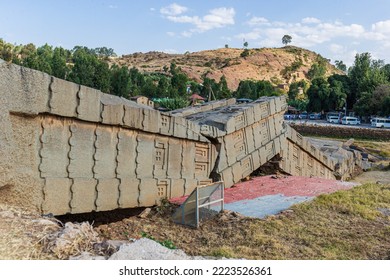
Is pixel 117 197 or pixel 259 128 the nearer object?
pixel 117 197

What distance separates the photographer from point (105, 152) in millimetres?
6371

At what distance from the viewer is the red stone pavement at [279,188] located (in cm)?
833

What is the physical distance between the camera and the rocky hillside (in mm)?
83250

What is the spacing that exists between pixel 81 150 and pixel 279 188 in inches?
189

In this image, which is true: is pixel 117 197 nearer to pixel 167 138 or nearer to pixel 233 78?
pixel 167 138

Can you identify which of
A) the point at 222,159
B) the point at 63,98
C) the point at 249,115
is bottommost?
the point at 222,159

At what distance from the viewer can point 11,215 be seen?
4.75 m

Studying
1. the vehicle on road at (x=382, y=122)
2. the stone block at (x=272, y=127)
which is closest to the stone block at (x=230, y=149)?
the stone block at (x=272, y=127)

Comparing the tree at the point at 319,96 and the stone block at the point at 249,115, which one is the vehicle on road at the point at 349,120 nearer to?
the tree at the point at 319,96

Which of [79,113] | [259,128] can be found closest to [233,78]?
[259,128]

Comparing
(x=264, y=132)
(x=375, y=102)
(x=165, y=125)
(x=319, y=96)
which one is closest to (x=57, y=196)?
(x=165, y=125)

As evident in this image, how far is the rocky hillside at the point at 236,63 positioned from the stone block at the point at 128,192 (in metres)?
70.0

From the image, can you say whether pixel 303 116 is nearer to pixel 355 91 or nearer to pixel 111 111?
pixel 355 91

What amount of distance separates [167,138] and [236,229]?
2444mm
